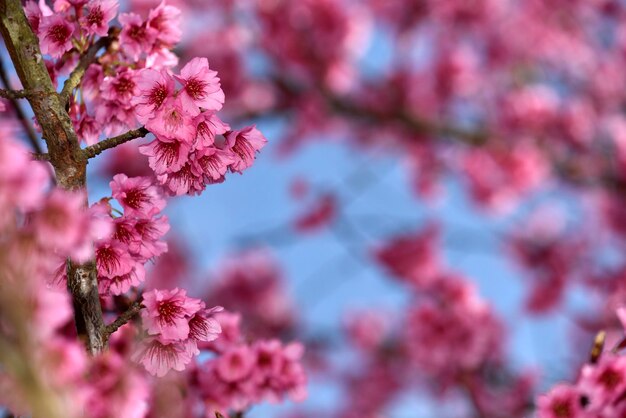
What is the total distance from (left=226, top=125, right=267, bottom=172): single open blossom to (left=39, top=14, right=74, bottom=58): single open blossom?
523mm

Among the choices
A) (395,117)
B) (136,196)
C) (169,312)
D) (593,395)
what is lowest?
(593,395)

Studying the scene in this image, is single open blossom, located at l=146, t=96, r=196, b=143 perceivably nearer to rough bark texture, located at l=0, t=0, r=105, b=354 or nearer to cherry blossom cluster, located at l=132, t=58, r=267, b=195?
cherry blossom cluster, located at l=132, t=58, r=267, b=195

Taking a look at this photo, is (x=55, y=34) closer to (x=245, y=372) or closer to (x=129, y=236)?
(x=129, y=236)

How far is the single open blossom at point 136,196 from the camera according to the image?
68.9 inches

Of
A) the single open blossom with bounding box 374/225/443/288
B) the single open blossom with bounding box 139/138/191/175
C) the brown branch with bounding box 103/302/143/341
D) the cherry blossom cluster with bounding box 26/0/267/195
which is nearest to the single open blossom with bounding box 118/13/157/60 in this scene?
the cherry blossom cluster with bounding box 26/0/267/195

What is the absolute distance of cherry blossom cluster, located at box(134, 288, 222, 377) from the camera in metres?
1.72

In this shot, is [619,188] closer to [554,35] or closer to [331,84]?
[331,84]

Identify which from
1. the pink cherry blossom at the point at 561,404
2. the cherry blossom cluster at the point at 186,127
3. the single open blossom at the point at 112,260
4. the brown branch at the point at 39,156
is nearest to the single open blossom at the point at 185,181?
the cherry blossom cluster at the point at 186,127

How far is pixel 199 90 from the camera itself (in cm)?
172

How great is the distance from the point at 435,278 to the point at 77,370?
242 inches

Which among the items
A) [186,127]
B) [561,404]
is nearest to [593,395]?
[561,404]

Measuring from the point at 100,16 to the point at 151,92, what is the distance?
329mm

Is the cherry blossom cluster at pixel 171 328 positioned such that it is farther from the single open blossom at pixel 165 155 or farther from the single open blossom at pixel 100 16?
the single open blossom at pixel 100 16

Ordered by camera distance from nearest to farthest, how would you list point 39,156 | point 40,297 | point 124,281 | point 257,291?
1. point 40,297
2. point 39,156
3. point 124,281
4. point 257,291
